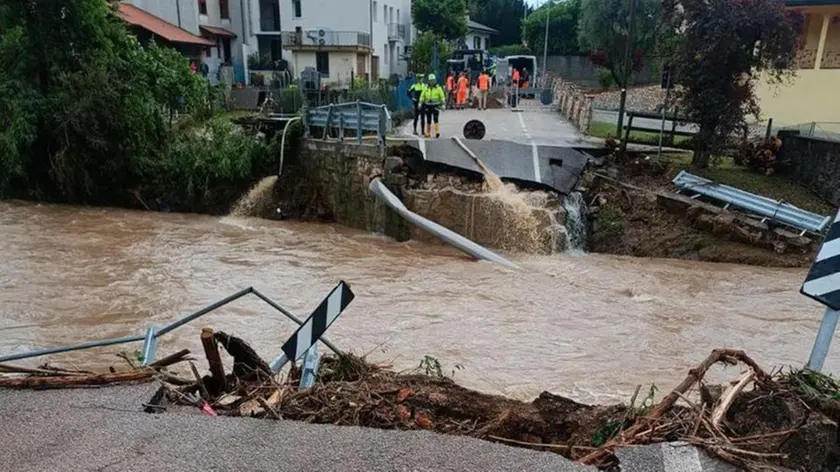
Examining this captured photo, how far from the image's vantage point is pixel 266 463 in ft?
10.5

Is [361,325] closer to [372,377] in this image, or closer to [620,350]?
[620,350]

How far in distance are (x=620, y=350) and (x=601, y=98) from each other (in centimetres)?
2589

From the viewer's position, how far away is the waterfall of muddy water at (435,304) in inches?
332

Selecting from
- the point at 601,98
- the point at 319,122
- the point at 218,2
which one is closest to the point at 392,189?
the point at 319,122

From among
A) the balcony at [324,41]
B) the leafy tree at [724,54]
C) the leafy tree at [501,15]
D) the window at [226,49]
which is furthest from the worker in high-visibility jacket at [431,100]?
the leafy tree at [501,15]

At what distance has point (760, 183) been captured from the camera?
14.2 meters

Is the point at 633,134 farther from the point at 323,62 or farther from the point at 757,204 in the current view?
the point at 323,62

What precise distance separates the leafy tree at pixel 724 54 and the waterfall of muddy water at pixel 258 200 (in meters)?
11.0

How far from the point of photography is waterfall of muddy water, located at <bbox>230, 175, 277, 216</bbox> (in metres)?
17.2

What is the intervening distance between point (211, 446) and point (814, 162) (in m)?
14.8

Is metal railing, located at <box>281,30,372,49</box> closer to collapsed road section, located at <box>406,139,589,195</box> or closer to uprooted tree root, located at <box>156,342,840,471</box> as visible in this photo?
collapsed road section, located at <box>406,139,589,195</box>

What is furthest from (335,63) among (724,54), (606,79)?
(724,54)

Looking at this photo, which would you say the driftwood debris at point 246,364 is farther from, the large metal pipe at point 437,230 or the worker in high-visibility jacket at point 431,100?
the worker in high-visibility jacket at point 431,100

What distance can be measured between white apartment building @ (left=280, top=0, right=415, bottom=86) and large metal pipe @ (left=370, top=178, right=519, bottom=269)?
83.6 feet
